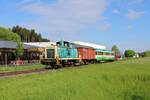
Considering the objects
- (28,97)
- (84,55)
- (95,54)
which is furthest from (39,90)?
(95,54)

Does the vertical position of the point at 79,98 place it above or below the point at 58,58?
below

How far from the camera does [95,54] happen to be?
53812 millimetres

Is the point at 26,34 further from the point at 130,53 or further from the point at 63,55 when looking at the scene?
the point at 63,55

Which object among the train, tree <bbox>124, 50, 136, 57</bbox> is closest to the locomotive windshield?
the train

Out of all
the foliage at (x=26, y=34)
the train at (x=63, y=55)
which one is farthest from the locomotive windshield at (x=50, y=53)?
the foliage at (x=26, y=34)

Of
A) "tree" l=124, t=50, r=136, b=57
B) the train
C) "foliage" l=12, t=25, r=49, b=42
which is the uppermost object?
"foliage" l=12, t=25, r=49, b=42

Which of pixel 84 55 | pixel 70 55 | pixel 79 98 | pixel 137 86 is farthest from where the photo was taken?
pixel 84 55

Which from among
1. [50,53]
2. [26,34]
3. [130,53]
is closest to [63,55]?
[50,53]

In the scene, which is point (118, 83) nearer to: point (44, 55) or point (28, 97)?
point (28, 97)

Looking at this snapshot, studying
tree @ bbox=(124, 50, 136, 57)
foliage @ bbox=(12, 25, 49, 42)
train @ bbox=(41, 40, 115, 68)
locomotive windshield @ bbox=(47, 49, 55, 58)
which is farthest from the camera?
foliage @ bbox=(12, 25, 49, 42)

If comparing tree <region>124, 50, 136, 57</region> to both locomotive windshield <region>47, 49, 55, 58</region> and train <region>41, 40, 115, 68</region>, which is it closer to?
train <region>41, 40, 115, 68</region>

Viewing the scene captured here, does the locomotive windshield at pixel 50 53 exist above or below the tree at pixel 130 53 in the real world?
below

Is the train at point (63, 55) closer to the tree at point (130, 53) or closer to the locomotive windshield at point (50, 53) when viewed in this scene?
the locomotive windshield at point (50, 53)

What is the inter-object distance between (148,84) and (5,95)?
10.8 metres
